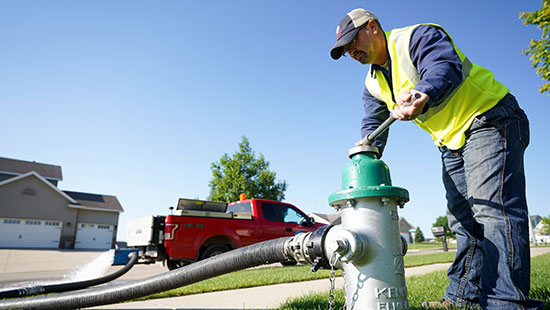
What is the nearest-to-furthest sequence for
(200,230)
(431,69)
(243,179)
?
(431,69), (200,230), (243,179)

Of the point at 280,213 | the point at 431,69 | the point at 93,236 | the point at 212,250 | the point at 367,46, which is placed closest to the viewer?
the point at 431,69

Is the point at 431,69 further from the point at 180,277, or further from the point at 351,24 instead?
the point at 180,277

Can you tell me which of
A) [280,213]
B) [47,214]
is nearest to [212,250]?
[280,213]

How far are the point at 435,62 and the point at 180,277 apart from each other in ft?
5.04

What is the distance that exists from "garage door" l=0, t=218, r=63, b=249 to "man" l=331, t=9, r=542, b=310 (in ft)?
105

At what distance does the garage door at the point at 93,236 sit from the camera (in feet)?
93.2

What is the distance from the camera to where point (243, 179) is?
23.8m

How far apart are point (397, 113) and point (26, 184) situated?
33.7m

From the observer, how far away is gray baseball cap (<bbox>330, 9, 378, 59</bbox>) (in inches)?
69.6

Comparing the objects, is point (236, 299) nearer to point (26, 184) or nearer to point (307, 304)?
point (307, 304)

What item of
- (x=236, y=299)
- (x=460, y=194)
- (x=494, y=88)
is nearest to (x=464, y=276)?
(x=460, y=194)

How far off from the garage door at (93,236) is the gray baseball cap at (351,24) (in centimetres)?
3259

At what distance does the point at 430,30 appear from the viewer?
5.52 feet

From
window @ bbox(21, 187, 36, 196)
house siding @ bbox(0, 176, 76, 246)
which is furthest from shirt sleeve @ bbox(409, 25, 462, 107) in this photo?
window @ bbox(21, 187, 36, 196)
